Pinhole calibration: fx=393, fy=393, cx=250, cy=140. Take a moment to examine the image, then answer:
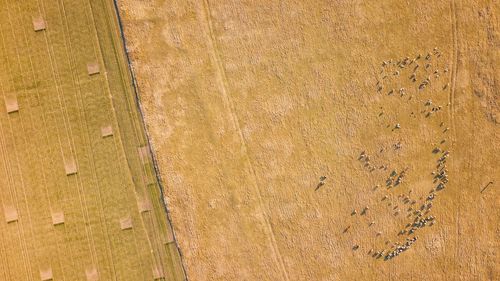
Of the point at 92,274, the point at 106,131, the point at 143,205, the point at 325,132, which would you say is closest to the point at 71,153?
the point at 106,131

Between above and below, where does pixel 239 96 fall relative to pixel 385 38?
below

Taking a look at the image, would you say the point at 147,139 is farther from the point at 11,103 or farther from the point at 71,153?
the point at 11,103

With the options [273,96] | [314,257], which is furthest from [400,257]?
[273,96]

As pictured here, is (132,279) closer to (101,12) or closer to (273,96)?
(273,96)

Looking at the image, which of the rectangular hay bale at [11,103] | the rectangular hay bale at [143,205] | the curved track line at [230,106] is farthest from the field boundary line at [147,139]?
the rectangular hay bale at [11,103]

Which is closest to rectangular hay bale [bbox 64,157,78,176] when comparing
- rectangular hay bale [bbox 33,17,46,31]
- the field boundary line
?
the field boundary line

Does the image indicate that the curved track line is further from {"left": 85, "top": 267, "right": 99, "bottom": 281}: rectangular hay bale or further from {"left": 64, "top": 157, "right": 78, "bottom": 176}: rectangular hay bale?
{"left": 85, "top": 267, "right": 99, "bottom": 281}: rectangular hay bale
